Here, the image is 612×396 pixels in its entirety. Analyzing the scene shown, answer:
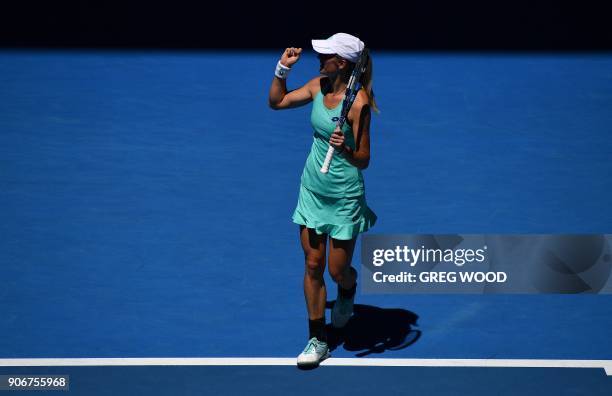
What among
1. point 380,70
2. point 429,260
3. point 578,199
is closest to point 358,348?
point 429,260

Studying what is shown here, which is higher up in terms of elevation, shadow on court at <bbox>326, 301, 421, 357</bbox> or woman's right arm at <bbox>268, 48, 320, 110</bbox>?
woman's right arm at <bbox>268, 48, 320, 110</bbox>

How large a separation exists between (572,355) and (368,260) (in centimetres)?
182

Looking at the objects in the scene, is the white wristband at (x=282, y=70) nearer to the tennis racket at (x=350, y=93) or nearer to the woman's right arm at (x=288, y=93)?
the woman's right arm at (x=288, y=93)

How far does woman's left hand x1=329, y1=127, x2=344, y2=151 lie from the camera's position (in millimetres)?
7383

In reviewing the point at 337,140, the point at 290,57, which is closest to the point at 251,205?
the point at 290,57

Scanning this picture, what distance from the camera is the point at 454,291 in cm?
884

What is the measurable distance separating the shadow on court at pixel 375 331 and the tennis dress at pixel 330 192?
0.91 m

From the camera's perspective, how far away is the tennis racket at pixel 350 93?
7.48m

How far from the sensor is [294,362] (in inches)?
315

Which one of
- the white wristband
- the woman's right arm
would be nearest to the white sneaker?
the woman's right arm

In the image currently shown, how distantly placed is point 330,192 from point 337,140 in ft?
1.55

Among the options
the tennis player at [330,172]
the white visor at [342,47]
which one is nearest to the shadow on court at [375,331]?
the tennis player at [330,172]

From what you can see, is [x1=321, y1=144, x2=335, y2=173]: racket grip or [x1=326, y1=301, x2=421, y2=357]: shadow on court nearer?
[x1=321, y1=144, x2=335, y2=173]: racket grip

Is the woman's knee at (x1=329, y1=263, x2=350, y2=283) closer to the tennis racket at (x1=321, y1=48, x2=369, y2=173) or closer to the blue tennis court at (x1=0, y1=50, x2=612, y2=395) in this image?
the blue tennis court at (x1=0, y1=50, x2=612, y2=395)
